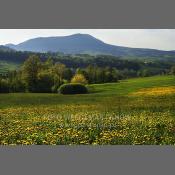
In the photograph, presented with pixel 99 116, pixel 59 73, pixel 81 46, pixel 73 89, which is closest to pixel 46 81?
pixel 59 73

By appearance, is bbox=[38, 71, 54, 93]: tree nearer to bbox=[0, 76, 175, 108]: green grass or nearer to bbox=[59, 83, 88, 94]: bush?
bbox=[0, 76, 175, 108]: green grass

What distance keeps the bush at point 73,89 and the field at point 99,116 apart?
13 cm

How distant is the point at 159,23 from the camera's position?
14.9m

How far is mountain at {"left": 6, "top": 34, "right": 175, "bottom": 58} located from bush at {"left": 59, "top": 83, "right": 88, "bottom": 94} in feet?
2.85

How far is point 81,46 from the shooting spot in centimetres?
1619

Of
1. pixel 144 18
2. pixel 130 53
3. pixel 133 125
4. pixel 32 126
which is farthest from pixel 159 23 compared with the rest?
pixel 32 126

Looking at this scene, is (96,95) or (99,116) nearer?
(99,116)

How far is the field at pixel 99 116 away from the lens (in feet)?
49.5

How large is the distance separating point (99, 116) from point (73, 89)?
946 mm

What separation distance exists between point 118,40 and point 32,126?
2.83 m

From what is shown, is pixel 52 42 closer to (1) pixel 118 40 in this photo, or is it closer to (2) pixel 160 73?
(1) pixel 118 40

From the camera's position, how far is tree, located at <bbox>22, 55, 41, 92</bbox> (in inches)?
628

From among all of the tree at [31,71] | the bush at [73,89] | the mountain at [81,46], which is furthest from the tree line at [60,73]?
the mountain at [81,46]

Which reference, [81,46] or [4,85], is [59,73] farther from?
[4,85]
